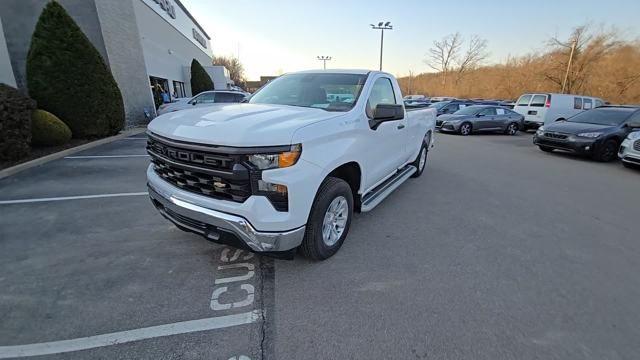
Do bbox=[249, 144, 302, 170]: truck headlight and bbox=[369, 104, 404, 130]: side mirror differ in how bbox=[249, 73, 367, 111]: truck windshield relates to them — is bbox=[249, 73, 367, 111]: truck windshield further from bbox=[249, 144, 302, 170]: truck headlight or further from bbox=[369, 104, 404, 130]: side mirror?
bbox=[249, 144, 302, 170]: truck headlight

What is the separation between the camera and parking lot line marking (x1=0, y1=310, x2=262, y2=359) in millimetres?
1972

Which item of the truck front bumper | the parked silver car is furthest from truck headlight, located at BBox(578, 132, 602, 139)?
the truck front bumper

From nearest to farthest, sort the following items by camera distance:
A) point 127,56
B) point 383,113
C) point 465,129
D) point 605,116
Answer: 1. point 383,113
2. point 605,116
3. point 127,56
4. point 465,129

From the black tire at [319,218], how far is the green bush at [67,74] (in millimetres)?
9890

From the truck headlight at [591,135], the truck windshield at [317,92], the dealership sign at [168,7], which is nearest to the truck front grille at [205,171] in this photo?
the truck windshield at [317,92]

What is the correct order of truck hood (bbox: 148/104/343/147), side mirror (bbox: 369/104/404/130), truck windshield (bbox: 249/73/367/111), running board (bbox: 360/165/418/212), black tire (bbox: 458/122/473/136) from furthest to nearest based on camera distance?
black tire (bbox: 458/122/473/136) < running board (bbox: 360/165/418/212) < truck windshield (bbox: 249/73/367/111) < side mirror (bbox: 369/104/404/130) < truck hood (bbox: 148/104/343/147)

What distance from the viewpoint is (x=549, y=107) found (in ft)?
47.8

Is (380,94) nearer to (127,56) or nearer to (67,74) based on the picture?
(67,74)

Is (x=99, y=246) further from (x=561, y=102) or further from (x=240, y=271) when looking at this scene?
(x=561, y=102)

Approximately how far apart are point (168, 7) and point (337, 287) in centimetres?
2844

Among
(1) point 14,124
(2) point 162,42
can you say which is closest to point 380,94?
(1) point 14,124

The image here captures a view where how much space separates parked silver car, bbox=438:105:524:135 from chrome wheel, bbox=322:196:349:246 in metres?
12.9

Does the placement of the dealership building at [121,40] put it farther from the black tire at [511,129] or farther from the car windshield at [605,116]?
the black tire at [511,129]

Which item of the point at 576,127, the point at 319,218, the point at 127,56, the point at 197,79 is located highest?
the point at 127,56
